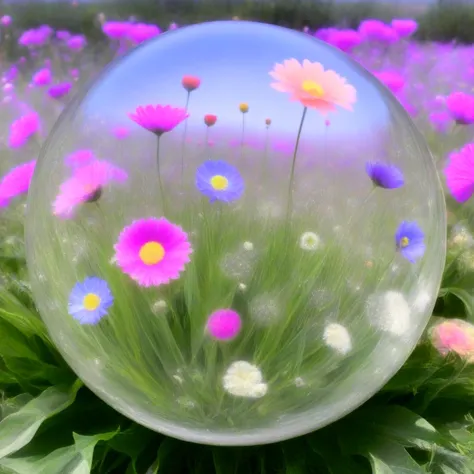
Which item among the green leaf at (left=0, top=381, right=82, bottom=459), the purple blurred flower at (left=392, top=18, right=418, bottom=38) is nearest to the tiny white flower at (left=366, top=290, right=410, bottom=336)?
the green leaf at (left=0, top=381, right=82, bottom=459)

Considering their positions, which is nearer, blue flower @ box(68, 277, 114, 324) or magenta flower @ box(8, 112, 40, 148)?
blue flower @ box(68, 277, 114, 324)

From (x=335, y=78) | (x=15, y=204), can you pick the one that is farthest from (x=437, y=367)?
(x=15, y=204)

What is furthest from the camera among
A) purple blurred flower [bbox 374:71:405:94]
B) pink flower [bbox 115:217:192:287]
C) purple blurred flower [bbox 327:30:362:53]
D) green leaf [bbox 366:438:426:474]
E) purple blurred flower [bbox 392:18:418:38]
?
purple blurred flower [bbox 392:18:418:38]

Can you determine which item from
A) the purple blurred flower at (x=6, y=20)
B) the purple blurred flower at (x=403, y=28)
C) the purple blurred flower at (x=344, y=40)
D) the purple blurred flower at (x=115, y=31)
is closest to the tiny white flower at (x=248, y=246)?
the purple blurred flower at (x=344, y=40)

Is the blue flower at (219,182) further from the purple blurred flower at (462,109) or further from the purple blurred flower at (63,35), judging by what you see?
the purple blurred flower at (63,35)

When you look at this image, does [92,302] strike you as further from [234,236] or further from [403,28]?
[403,28]

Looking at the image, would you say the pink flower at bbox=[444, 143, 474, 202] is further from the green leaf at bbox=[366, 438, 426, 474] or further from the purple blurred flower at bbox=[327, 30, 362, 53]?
the purple blurred flower at bbox=[327, 30, 362, 53]

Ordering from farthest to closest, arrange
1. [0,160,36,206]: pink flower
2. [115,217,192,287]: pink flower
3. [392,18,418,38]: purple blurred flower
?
1. [392,18,418,38]: purple blurred flower
2. [0,160,36,206]: pink flower
3. [115,217,192,287]: pink flower
